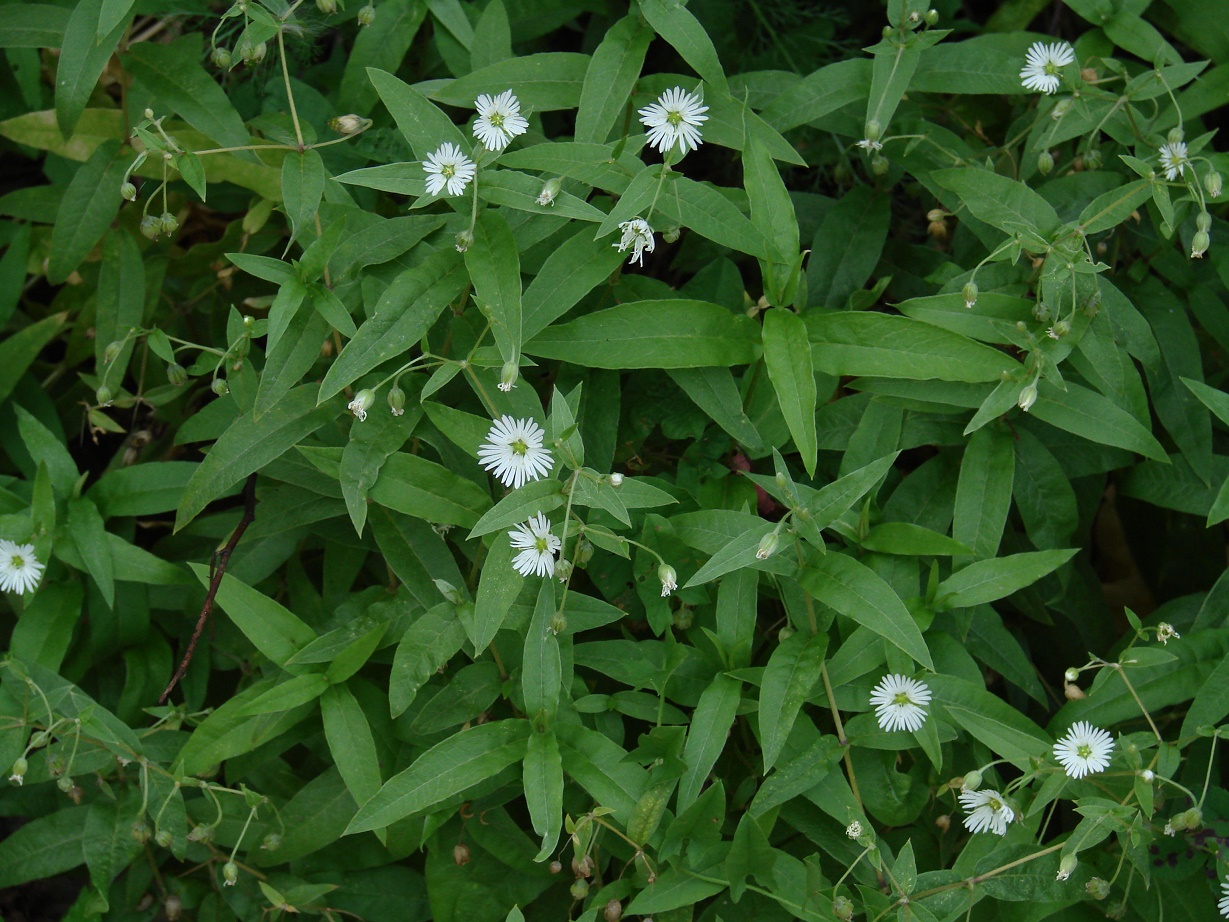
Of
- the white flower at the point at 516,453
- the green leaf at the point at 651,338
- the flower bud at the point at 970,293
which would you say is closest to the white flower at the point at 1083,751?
the flower bud at the point at 970,293

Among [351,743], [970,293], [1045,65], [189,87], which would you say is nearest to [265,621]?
[351,743]

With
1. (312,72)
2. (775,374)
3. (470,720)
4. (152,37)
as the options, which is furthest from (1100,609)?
(152,37)

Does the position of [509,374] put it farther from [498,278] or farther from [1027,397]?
[1027,397]

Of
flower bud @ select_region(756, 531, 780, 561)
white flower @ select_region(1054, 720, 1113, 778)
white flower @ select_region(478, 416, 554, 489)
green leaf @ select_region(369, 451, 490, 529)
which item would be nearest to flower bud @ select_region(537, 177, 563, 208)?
white flower @ select_region(478, 416, 554, 489)

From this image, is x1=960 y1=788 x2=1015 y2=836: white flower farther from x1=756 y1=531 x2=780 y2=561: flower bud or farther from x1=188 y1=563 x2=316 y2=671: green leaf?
x1=188 y1=563 x2=316 y2=671: green leaf

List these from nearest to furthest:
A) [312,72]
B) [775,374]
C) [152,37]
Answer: [775,374], [312,72], [152,37]

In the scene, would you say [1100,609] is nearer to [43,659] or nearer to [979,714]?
[979,714]
